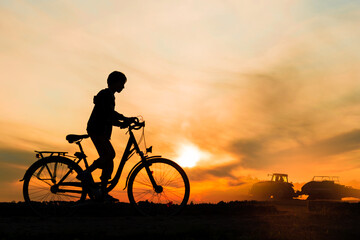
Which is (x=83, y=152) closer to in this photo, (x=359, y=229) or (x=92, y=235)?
(x=92, y=235)

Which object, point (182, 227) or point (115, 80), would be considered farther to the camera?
point (115, 80)

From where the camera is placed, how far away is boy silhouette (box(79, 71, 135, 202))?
7184mm

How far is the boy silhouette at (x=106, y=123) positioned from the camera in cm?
718

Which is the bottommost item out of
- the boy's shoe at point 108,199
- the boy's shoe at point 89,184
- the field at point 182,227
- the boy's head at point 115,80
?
the field at point 182,227

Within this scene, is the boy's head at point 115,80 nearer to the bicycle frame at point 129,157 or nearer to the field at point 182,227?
the bicycle frame at point 129,157

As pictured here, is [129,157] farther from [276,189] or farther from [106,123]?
[276,189]

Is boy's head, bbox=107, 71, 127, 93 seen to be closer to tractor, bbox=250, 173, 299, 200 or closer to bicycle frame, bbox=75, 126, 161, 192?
bicycle frame, bbox=75, 126, 161, 192

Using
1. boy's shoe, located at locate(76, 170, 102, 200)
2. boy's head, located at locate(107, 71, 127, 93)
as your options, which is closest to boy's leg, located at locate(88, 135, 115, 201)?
boy's shoe, located at locate(76, 170, 102, 200)

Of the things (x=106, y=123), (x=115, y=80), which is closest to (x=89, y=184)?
(x=106, y=123)

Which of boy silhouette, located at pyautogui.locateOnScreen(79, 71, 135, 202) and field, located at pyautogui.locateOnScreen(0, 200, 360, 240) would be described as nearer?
field, located at pyautogui.locateOnScreen(0, 200, 360, 240)

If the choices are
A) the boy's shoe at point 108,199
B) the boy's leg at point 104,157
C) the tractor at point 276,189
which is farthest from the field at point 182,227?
the tractor at point 276,189

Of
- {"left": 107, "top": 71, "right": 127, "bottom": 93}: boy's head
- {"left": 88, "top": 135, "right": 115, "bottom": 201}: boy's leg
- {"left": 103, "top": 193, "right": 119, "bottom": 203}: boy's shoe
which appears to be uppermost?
{"left": 107, "top": 71, "right": 127, "bottom": 93}: boy's head

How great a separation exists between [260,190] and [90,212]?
20.8m

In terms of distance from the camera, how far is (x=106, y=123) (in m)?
7.23
